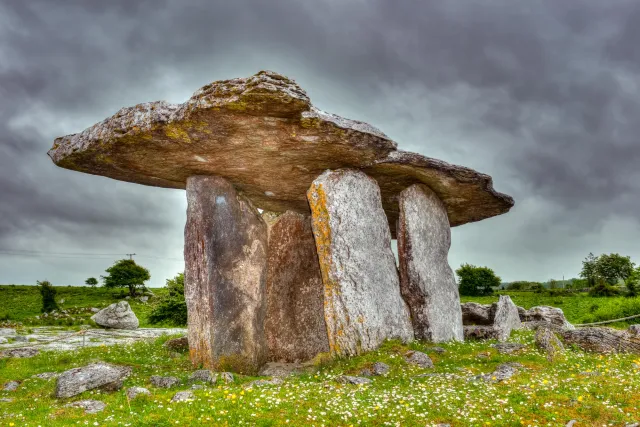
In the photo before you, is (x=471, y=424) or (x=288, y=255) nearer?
(x=471, y=424)

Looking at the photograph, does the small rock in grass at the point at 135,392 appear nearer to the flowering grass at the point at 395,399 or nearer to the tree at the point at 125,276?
the flowering grass at the point at 395,399

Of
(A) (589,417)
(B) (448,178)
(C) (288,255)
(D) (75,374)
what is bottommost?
(A) (589,417)

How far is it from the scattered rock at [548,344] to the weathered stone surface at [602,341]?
63.5 inches

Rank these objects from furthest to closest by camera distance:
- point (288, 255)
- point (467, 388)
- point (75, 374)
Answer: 1. point (288, 255)
2. point (75, 374)
3. point (467, 388)

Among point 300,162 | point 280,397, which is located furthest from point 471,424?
point 300,162

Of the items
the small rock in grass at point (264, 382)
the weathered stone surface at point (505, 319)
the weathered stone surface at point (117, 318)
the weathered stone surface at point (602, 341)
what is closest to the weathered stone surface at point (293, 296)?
the small rock in grass at point (264, 382)

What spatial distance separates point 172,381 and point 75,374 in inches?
87.5

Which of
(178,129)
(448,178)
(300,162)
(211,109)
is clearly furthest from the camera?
(448,178)

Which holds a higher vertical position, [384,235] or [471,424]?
[384,235]

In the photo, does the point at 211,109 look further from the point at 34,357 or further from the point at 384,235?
the point at 34,357

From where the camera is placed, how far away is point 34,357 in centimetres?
1772

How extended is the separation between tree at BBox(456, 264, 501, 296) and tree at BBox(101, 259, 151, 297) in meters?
38.4

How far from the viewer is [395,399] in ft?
33.3

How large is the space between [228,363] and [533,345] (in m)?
9.50
